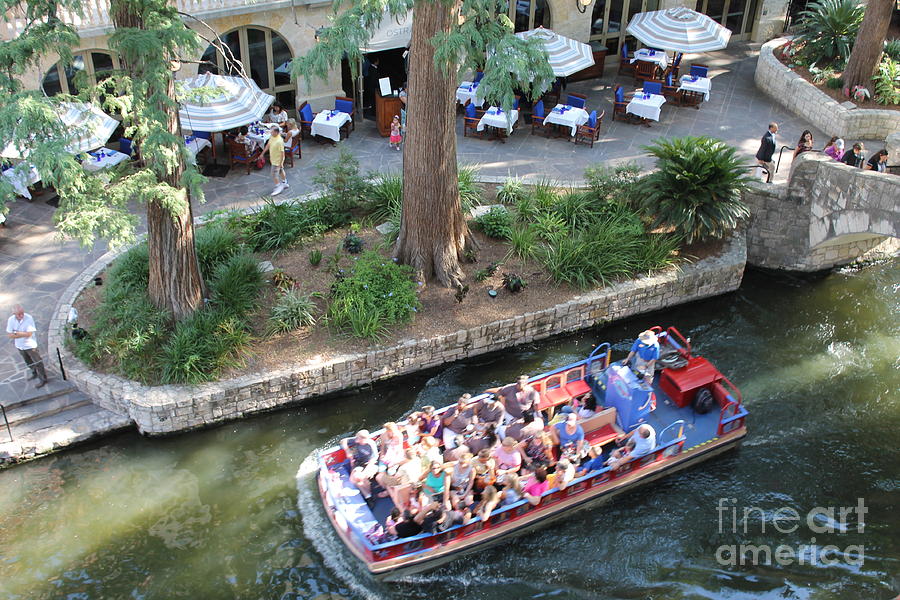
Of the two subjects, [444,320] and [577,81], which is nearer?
[444,320]

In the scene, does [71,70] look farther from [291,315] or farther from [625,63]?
[625,63]

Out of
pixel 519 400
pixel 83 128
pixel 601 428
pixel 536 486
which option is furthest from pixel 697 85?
pixel 83 128

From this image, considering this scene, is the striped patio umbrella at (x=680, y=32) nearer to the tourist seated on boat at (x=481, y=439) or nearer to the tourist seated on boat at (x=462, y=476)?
the tourist seated on boat at (x=481, y=439)

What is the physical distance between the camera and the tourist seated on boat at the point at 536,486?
11395 mm

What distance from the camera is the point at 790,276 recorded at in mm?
17312

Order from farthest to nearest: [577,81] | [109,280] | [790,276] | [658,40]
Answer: [577,81] → [658,40] → [790,276] → [109,280]

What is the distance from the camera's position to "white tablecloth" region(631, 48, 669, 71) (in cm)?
2177

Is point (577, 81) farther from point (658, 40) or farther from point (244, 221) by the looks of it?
point (244, 221)

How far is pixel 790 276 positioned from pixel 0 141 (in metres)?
14.1

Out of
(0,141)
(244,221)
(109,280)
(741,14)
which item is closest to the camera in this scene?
(0,141)

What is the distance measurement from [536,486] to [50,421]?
23.7ft

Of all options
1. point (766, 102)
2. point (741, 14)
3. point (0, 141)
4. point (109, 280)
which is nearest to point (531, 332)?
point (109, 280)

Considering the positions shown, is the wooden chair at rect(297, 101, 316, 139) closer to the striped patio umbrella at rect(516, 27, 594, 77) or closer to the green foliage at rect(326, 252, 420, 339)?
the striped patio umbrella at rect(516, 27, 594, 77)

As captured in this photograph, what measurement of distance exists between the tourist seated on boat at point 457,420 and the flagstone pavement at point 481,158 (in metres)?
6.13
